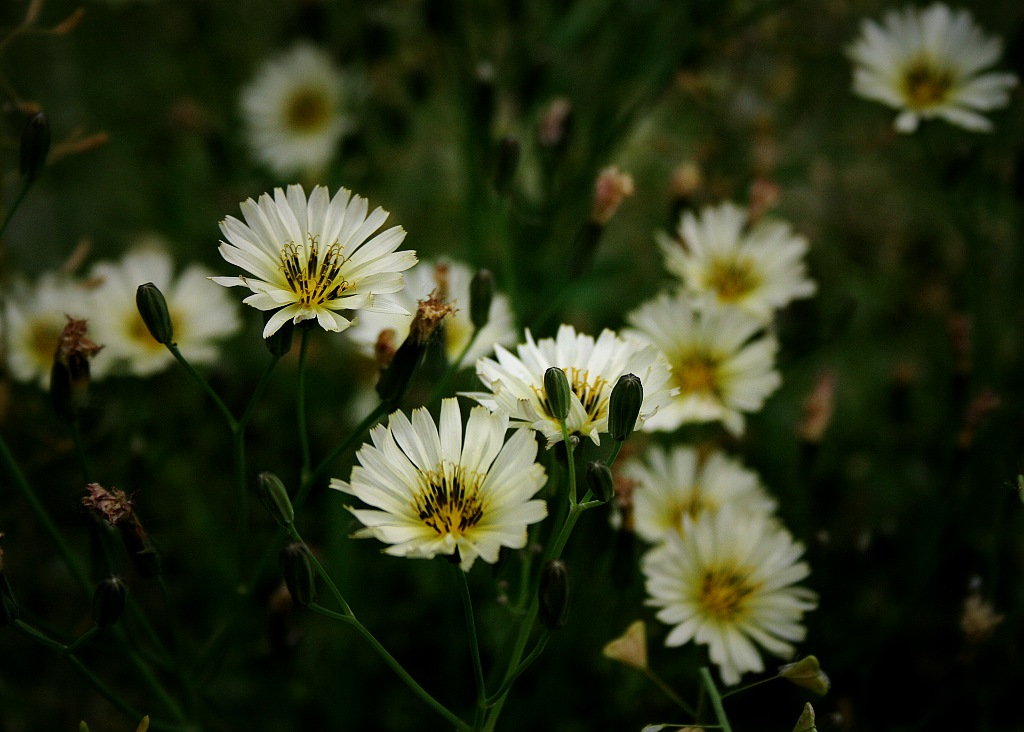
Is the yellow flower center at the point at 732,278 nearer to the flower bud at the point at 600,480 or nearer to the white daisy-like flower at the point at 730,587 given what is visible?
the white daisy-like flower at the point at 730,587

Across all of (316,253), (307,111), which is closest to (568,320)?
(307,111)

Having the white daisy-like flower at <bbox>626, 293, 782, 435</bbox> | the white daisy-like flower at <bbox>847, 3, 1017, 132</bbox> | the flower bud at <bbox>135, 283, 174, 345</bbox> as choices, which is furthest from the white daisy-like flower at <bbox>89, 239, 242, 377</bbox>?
the white daisy-like flower at <bbox>847, 3, 1017, 132</bbox>

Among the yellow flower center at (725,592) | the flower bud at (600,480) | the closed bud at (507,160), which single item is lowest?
the yellow flower center at (725,592)

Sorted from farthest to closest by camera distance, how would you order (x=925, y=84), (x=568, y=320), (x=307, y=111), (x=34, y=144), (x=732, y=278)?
(x=307, y=111) < (x=568, y=320) < (x=925, y=84) < (x=732, y=278) < (x=34, y=144)

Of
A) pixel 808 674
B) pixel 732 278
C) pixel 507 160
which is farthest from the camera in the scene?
pixel 732 278

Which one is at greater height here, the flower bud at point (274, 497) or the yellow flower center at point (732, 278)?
the yellow flower center at point (732, 278)

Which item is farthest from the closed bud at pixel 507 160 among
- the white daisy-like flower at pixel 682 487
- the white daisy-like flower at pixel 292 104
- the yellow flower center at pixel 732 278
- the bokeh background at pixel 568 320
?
the white daisy-like flower at pixel 292 104

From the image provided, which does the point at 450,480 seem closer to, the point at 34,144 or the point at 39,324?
the point at 34,144
